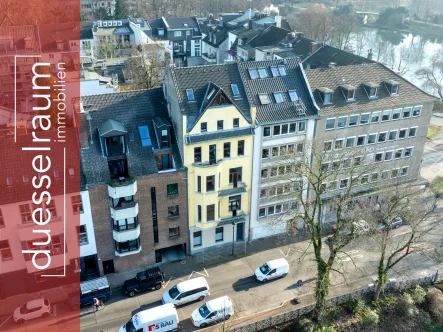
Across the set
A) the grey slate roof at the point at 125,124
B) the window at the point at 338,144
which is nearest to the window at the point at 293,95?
the window at the point at 338,144

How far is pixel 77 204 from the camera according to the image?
35.9m

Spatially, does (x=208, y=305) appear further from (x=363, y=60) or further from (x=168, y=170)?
(x=363, y=60)

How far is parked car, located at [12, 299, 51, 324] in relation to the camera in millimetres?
34594

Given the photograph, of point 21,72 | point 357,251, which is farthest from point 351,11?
point 357,251

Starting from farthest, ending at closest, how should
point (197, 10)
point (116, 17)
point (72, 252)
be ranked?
point (197, 10) < point (116, 17) < point (72, 252)

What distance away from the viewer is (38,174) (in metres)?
34.7

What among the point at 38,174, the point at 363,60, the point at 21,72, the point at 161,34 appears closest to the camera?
the point at 38,174

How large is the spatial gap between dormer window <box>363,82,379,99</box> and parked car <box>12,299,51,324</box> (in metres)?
37.0

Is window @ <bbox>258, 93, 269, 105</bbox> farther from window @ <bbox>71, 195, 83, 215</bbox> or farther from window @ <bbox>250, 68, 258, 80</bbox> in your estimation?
window @ <bbox>71, 195, 83, 215</bbox>

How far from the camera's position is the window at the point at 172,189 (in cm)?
3920

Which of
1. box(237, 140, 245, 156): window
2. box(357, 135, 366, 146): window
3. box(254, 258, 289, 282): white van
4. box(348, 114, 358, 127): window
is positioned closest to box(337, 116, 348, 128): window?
box(348, 114, 358, 127): window

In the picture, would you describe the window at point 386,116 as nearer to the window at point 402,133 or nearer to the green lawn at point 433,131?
the window at point 402,133

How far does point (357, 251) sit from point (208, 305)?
18227 millimetres

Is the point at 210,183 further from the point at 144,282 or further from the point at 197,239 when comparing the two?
the point at 144,282
